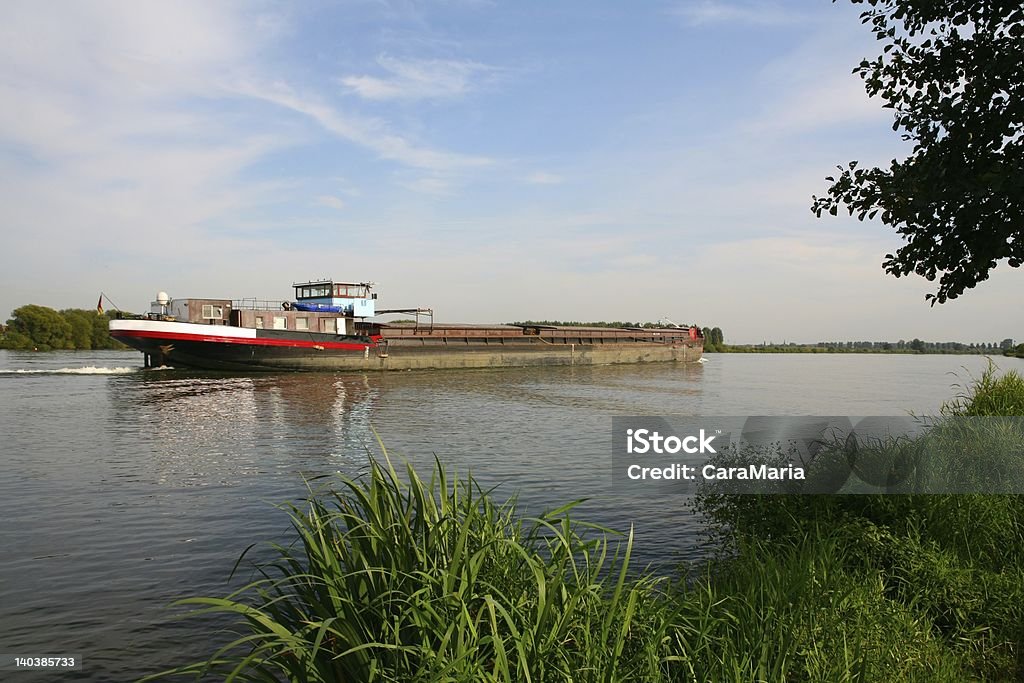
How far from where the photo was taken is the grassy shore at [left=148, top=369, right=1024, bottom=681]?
3.73 meters

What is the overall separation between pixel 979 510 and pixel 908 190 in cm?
443

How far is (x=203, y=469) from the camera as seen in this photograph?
1511 centimetres

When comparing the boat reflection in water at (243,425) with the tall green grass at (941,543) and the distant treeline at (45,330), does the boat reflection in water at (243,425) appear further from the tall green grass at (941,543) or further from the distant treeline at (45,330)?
the distant treeline at (45,330)

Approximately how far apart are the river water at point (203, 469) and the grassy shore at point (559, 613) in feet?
3.10

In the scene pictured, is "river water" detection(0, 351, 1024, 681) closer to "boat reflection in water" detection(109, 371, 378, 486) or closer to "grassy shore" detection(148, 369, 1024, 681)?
"boat reflection in water" detection(109, 371, 378, 486)

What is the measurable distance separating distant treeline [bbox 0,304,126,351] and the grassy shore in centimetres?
10881

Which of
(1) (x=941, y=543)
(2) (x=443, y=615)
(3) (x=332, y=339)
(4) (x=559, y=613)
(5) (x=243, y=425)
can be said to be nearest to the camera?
(2) (x=443, y=615)

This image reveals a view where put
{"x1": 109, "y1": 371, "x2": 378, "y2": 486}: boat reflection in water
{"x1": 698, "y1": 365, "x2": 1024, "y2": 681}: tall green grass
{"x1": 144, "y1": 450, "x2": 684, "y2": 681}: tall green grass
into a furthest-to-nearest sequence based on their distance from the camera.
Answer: {"x1": 109, "y1": 371, "x2": 378, "y2": 486}: boat reflection in water → {"x1": 698, "y1": 365, "x2": 1024, "y2": 681}: tall green grass → {"x1": 144, "y1": 450, "x2": 684, "y2": 681}: tall green grass

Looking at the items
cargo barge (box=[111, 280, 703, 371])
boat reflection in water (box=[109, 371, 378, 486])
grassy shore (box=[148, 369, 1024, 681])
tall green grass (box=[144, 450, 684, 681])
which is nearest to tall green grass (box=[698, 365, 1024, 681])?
grassy shore (box=[148, 369, 1024, 681])

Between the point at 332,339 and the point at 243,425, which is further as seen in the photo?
the point at 332,339

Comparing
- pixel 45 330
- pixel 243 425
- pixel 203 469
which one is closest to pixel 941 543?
pixel 203 469

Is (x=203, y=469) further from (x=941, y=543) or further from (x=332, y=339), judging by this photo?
(x=332, y=339)

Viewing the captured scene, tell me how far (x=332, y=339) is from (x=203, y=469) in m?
30.3

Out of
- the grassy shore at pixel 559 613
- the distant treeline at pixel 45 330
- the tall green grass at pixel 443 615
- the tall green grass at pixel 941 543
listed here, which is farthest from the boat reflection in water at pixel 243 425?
the distant treeline at pixel 45 330
